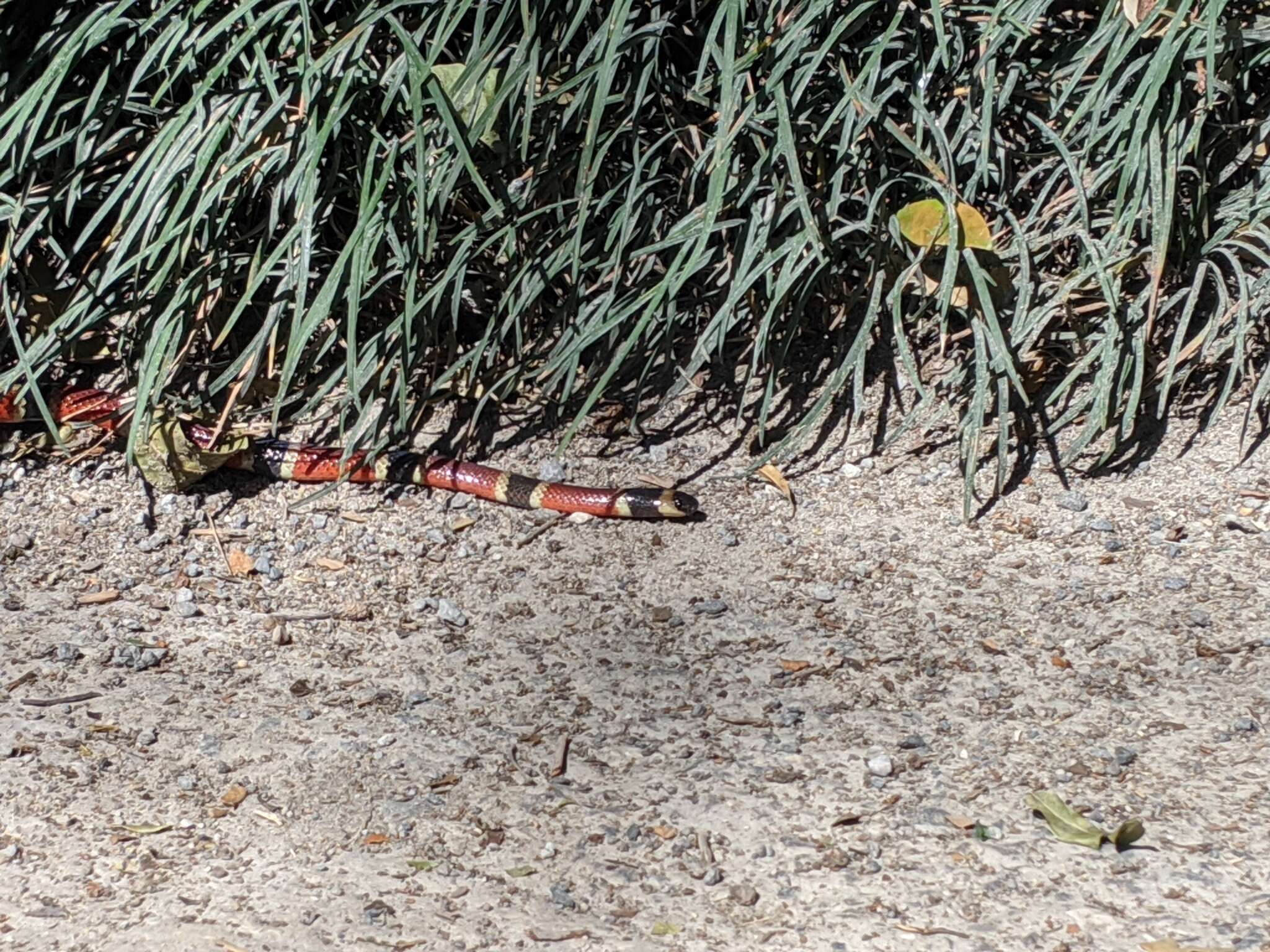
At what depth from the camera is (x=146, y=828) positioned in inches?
83.5

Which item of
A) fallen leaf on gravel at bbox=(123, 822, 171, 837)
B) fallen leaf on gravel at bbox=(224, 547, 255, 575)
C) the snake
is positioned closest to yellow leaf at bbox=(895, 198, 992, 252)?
the snake

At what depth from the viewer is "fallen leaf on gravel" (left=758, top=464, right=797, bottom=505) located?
3020 millimetres

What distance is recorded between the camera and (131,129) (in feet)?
9.56

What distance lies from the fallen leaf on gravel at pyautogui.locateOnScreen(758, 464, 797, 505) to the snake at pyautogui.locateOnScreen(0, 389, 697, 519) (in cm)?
20

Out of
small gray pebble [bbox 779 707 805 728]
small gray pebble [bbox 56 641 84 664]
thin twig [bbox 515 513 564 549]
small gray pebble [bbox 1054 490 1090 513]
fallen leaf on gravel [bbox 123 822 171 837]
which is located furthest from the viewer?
thin twig [bbox 515 513 564 549]

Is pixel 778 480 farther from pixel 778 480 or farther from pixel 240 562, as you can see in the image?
pixel 240 562

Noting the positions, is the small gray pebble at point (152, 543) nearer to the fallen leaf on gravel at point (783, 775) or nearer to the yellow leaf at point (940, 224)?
the fallen leaf on gravel at point (783, 775)

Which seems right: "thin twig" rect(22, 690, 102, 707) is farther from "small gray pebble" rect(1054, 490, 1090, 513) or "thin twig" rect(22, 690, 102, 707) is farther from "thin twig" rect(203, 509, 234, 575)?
"small gray pebble" rect(1054, 490, 1090, 513)

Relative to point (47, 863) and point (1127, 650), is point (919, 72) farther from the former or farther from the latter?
point (47, 863)

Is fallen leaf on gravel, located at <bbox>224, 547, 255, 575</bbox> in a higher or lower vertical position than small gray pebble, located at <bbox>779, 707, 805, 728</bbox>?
lower

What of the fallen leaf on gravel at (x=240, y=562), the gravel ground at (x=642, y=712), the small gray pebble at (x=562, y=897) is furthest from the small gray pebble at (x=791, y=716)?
the fallen leaf on gravel at (x=240, y=562)

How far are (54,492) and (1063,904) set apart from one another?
101 inches

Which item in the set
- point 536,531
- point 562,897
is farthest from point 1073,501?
point 562,897

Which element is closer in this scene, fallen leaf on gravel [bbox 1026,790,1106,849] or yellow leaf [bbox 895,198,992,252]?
fallen leaf on gravel [bbox 1026,790,1106,849]
